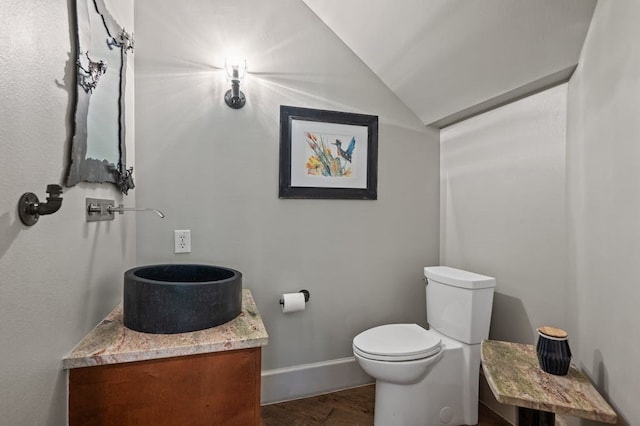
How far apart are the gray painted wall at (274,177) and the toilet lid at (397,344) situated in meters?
0.39

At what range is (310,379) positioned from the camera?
2.06 m

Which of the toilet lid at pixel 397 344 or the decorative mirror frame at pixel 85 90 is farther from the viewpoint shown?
the toilet lid at pixel 397 344

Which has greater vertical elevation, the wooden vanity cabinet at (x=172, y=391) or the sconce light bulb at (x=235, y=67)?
the sconce light bulb at (x=235, y=67)

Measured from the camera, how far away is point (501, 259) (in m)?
1.89

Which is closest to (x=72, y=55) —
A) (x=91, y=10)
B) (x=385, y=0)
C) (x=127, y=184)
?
(x=91, y=10)

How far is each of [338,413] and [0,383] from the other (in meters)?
1.66

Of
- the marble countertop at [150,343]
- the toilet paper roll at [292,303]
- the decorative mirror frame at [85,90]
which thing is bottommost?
the toilet paper roll at [292,303]

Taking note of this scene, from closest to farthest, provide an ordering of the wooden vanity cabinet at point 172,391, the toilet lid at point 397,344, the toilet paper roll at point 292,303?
the wooden vanity cabinet at point 172,391
the toilet lid at point 397,344
the toilet paper roll at point 292,303

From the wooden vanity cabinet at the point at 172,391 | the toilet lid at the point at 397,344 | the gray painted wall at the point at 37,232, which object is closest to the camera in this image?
the gray painted wall at the point at 37,232

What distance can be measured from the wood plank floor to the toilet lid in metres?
0.47

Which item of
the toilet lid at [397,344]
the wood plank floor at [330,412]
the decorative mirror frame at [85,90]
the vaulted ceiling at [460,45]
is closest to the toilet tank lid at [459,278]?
the toilet lid at [397,344]

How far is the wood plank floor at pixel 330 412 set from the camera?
181 centimetres

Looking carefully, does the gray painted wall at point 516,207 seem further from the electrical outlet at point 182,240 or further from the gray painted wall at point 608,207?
the electrical outlet at point 182,240

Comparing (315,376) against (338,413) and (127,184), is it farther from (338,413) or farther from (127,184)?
(127,184)
